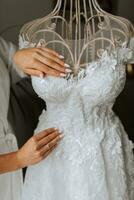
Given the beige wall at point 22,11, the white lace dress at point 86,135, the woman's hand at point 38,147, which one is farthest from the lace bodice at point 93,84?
the beige wall at point 22,11

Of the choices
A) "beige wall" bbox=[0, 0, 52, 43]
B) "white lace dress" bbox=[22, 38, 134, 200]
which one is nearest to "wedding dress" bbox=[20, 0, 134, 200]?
"white lace dress" bbox=[22, 38, 134, 200]

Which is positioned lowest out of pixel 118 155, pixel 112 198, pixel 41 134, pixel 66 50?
pixel 112 198

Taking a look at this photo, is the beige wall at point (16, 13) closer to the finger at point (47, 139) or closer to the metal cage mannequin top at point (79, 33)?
the metal cage mannequin top at point (79, 33)

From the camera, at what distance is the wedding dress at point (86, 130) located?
1.02 meters

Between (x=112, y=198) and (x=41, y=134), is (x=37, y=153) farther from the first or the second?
(x=112, y=198)

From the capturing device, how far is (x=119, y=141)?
108cm

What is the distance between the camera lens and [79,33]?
111 cm

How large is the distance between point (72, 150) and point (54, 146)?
5 cm

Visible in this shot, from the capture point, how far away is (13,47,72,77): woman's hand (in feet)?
3.31

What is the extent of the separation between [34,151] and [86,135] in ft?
0.47

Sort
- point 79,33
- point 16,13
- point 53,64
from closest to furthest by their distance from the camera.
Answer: point 53,64
point 79,33
point 16,13

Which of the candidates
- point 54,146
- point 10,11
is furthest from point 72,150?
point 10,11

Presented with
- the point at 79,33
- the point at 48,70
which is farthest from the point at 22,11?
the point at 48,70

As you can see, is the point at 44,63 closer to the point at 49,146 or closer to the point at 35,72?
A: the point at 35,72
